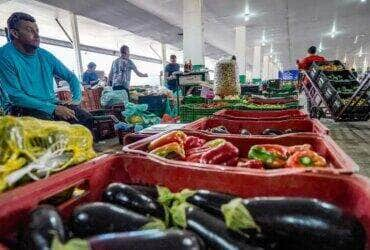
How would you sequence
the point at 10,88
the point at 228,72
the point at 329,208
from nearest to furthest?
the point at 329,208 → the point at 10,88 → the point at 228,72

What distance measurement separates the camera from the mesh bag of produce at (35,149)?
1120 mm

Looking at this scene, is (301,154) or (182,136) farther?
(182,136)

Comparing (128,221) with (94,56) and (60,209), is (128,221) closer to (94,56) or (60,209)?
(60,209)

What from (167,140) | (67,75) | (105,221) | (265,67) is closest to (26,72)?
(67,75)

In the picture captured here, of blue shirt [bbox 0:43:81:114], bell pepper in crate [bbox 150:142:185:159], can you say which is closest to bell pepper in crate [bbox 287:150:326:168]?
bell pepper in crate [bbox 150:142:185:159]

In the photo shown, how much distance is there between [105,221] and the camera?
37.1 inches

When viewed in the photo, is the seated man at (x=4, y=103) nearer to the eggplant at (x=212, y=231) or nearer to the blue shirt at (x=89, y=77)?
the eggplant at (x=212, y=231)

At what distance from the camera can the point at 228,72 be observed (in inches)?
192

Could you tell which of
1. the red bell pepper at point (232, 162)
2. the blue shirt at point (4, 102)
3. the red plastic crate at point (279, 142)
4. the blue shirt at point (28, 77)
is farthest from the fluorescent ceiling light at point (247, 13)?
the red bell pepper at point (232, 162)

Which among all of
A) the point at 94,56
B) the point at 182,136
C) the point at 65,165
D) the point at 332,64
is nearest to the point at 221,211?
the point at 65,165

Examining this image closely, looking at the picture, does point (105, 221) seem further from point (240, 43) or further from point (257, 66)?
point (257, 66)

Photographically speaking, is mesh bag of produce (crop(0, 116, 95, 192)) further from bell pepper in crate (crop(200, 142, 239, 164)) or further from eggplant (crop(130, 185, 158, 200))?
bell pepper in crate (crop(200, 142, 239, 164))

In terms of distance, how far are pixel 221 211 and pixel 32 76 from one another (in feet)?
9.52

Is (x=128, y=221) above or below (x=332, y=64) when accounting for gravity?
below
